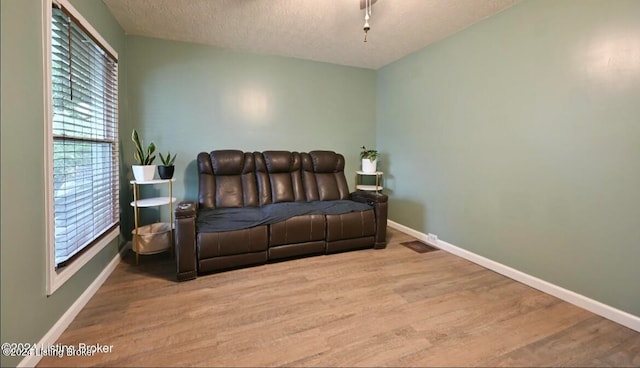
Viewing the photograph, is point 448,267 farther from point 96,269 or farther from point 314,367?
point 96,269

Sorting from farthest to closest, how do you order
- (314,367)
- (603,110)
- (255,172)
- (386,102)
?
(386,102)
(255,172)
(603,110)
(314,367)

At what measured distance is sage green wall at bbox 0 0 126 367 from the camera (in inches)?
47.8

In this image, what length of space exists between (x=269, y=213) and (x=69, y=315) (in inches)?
63.2

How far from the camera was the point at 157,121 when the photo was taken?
3201 millimetres

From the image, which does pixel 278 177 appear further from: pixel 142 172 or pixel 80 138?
pixel 80 138

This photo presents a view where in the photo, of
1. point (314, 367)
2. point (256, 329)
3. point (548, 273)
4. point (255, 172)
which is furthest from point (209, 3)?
point (548, 273)

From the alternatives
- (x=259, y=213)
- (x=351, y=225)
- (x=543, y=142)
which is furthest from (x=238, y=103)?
(x=543, y=142)

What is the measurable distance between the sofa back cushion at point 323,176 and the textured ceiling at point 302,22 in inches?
56.0

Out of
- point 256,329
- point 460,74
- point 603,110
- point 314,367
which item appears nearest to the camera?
point 314,367

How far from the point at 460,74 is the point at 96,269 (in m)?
3.96

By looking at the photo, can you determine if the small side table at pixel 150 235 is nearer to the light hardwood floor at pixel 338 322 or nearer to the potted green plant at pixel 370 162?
the light hardwood floor at pixel 338 322

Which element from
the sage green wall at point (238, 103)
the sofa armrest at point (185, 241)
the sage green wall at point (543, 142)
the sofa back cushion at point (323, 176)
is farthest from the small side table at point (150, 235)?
the sage green wall at point (543, 142)

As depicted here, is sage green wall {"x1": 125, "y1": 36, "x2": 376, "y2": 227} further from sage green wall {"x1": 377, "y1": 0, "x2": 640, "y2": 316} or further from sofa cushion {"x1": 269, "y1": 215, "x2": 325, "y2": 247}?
sofa cushion {"x1": 269, "y1": 215, "x2": 325, "y2": 247}

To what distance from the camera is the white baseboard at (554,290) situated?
1772 millimetres
